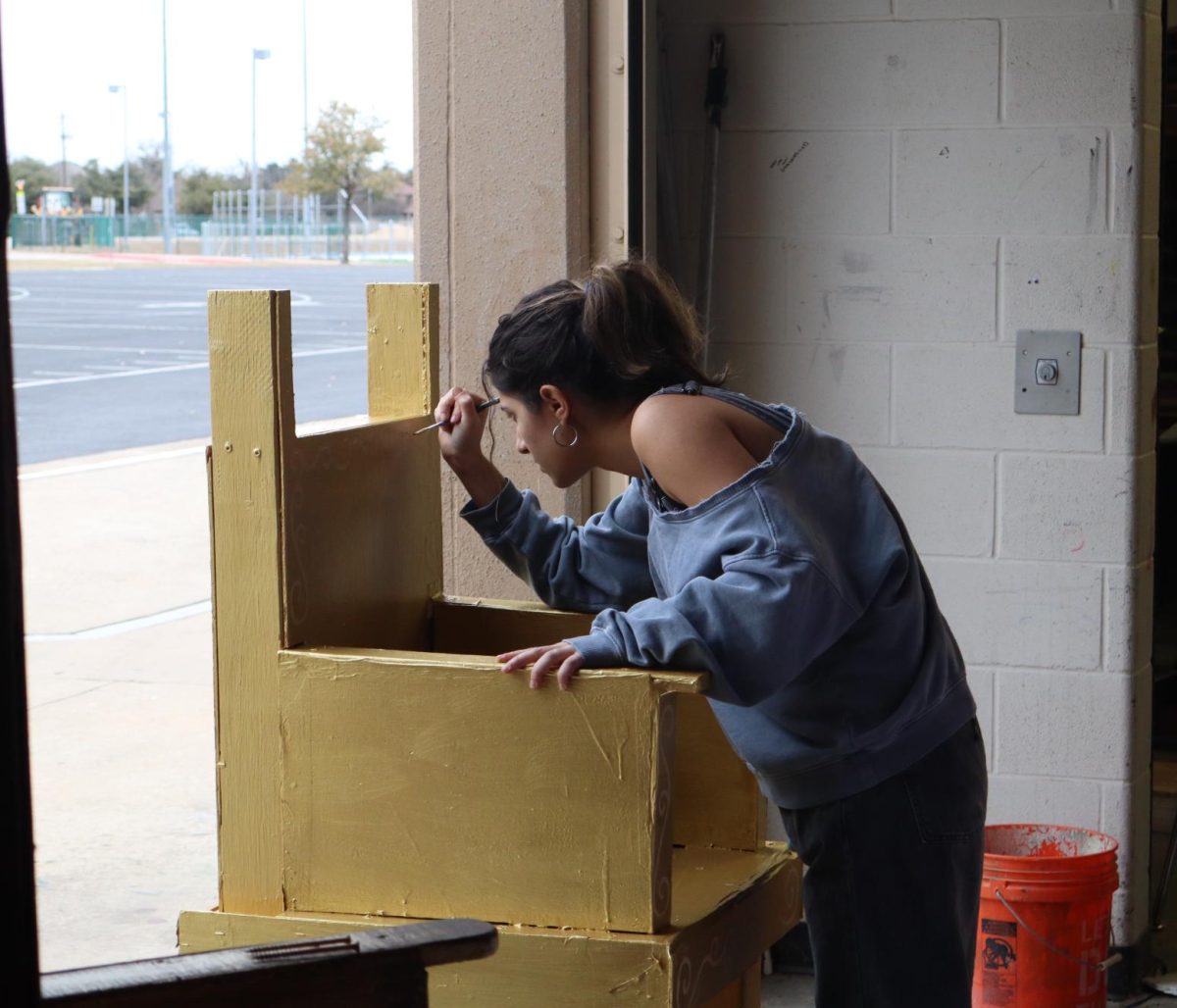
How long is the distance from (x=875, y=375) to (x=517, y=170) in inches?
34.2

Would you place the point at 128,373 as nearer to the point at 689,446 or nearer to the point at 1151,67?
the point at 1151,67

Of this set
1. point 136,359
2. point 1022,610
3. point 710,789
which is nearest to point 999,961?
point 1022,610

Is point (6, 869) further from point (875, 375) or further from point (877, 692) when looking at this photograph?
point (875, 375)

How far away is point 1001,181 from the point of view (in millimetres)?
3213

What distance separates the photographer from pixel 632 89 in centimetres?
306

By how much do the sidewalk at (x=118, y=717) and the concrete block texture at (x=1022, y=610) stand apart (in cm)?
185

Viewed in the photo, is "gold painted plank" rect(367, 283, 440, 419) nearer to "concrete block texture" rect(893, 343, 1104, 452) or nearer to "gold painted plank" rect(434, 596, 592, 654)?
"gold painted plank" rect(434, 596, 592, 654)

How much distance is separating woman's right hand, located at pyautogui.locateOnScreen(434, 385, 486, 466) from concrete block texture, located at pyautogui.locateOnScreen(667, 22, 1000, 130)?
1.30 metres

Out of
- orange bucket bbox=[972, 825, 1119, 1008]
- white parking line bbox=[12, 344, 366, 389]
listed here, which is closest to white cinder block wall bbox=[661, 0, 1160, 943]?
orange bucket bbox=[972, 825, 1119, 1008]

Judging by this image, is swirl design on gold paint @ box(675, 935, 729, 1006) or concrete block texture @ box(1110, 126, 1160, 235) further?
concrete block texture @ box(1110, 126, 1160, 235)

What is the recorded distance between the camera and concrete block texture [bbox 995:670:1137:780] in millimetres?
3277

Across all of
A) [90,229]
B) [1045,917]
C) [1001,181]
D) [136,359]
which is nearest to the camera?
[1045,917]

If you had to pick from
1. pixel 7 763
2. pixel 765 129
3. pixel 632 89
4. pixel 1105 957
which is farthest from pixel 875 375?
pixel 7 763

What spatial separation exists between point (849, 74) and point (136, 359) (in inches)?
580
